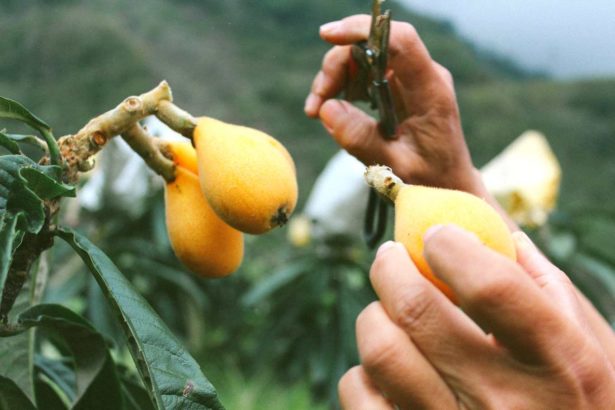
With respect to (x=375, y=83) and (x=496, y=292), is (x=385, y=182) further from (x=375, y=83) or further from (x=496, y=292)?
(x=375, y=83)

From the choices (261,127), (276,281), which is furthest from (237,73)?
(276,281)

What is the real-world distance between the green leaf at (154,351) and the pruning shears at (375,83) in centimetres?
43

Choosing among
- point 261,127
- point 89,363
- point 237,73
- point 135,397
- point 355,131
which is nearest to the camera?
point 89,363

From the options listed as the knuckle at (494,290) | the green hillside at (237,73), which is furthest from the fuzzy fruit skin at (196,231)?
the green hillside at (237,73)

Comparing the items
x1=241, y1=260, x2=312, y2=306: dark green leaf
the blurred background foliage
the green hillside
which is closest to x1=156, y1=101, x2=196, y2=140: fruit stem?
the blurred background foliage

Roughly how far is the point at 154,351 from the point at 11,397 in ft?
0.68

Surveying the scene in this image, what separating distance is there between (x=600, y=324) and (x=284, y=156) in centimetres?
66

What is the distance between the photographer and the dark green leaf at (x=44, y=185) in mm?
729

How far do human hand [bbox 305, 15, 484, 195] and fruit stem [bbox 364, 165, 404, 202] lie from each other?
0.47 metres

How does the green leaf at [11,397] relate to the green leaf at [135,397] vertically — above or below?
above

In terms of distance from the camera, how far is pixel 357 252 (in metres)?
3.55

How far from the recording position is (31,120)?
32.1 inches

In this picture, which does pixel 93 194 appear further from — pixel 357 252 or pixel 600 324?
pixel 600 324

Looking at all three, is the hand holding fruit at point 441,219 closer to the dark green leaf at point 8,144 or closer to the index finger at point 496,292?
the index finger at point 496,292
